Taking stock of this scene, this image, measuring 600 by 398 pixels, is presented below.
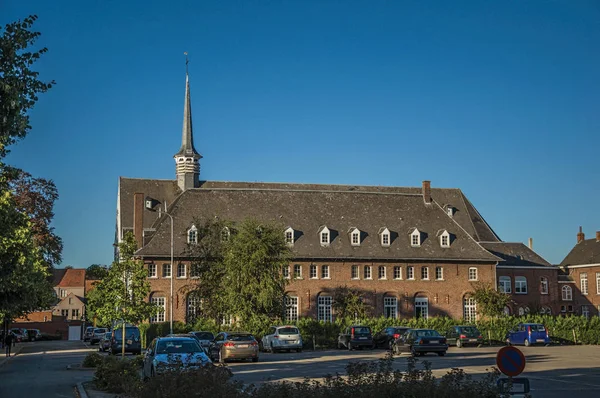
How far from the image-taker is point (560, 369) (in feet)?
95.1

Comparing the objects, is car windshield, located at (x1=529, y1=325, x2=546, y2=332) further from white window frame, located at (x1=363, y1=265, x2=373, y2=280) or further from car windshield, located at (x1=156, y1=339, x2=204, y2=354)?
car windshield, located at (x1=156, y1=339, x2=204, y2=354)

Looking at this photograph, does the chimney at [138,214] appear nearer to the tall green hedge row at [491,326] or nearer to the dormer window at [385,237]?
the tall green hedge row at [491,326]

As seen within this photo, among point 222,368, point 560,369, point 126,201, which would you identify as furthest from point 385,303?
point 222,368

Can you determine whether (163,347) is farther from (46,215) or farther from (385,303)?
(385,303)

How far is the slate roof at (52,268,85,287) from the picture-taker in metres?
151

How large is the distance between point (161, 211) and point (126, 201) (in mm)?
5834

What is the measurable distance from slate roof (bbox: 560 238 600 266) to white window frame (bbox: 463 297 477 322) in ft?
71.8

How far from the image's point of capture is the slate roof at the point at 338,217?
69375 millimetres

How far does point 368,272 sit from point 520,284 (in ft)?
59.0

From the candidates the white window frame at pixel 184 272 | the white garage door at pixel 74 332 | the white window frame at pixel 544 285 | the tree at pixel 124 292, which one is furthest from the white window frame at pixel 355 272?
the white garage door at pixel 74 332

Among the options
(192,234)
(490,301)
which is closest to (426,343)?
(490,301)

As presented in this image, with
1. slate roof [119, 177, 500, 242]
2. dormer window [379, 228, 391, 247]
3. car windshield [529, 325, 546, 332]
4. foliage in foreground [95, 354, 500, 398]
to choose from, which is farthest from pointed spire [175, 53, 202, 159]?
foliage in foreground [95, 354, 500, 398]

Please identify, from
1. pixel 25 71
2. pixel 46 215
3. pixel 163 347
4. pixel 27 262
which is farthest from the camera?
pixel 46 215

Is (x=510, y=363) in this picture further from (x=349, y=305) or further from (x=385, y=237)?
(x=385, y=237)
